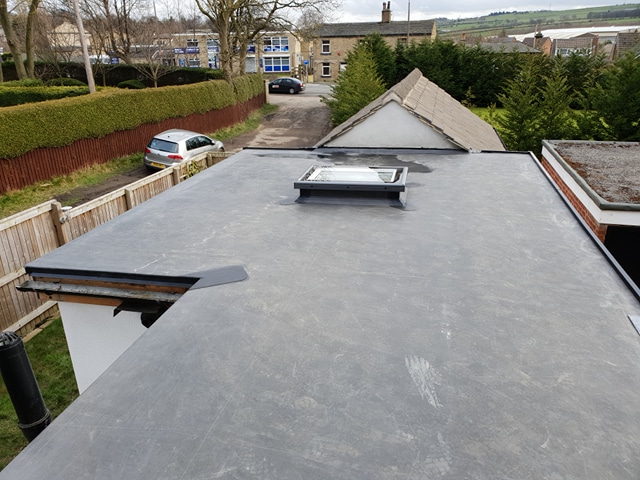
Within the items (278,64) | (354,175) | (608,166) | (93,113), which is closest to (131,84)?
(93,113)

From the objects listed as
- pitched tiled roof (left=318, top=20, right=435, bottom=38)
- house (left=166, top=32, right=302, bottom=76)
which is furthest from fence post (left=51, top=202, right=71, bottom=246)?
house (left=166, top=32, right=302, bottom=76)

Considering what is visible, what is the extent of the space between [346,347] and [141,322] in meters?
2.83

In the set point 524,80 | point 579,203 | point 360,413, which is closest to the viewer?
point 360,413

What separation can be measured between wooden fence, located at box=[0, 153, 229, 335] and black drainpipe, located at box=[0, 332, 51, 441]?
19.8ft

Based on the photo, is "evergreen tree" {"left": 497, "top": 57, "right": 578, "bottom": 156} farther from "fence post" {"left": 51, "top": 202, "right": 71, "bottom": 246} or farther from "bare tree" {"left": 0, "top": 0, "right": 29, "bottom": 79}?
"bare tree" {"left": 0, "top": 0, "right": 29, "bottom": 79}

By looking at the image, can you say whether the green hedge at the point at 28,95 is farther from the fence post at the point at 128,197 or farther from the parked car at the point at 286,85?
the parked car at the point at 286,85

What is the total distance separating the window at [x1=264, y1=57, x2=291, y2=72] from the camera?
214 feet

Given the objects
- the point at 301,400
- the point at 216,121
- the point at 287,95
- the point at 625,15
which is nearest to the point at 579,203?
the point at 301,400

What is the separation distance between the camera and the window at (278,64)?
214 feet

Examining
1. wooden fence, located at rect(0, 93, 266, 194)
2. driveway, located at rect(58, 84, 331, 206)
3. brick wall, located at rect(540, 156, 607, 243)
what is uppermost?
brick wall, located at rect(540, 156, 607, 243)

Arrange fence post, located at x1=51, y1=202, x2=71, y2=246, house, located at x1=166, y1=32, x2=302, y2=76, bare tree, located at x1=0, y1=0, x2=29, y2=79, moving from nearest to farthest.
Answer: fence post, located at x1=51, y1=202, x2=71, y2=246
bare tree, located at x1=0, y1=0, x2=29, y2=79
house, located at x1=166, y1=32, x2=302, y2=76

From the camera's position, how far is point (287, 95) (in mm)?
44500

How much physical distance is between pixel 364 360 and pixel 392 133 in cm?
847

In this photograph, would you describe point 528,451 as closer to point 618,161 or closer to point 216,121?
point 618,161
